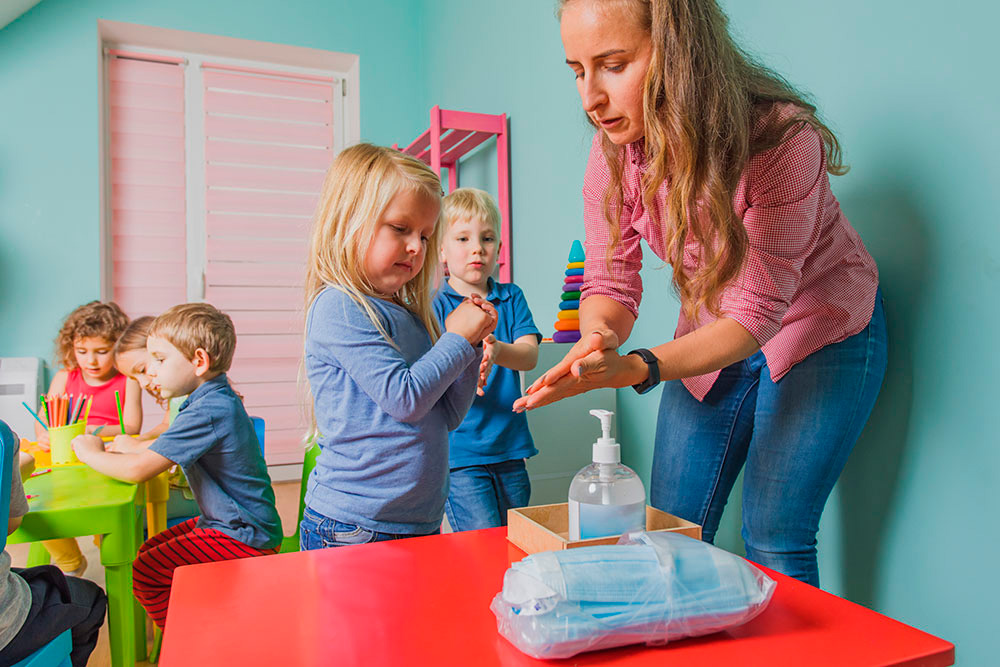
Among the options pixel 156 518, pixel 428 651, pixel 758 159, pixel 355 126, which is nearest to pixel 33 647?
pixel 156 518

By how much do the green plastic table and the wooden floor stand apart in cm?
45

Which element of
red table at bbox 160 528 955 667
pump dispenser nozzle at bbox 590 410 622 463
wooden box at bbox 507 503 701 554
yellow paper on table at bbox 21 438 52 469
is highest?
pump dispenser nozzle at bbox 590 410 622 463

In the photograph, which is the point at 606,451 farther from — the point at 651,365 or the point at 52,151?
the point at 52,151

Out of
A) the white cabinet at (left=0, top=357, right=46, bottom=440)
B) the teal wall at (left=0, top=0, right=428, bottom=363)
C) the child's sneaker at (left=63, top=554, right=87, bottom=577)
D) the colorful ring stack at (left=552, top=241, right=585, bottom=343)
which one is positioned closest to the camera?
the colorful ring stack at (left=552, top=241, right=585, bottom=343)

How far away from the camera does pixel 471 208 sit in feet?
5.72

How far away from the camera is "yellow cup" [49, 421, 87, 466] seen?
1.72 m

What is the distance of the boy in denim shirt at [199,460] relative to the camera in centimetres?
150

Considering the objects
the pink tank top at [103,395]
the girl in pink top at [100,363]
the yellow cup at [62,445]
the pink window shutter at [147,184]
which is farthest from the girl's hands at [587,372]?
the pink window shutter at [147,184]

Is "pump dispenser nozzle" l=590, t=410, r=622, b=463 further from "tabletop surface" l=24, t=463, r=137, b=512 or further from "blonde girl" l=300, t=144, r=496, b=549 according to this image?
"tabletop surface" l=24, t=463, r=137, b=512

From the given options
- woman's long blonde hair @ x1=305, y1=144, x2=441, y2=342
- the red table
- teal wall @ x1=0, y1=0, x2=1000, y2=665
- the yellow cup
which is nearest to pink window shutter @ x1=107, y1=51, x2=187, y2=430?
the yellow cup

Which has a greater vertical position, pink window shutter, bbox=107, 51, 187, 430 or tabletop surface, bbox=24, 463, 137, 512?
pink window shutter, bbox=107, 51, 187, 430

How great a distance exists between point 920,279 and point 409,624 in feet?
3.22

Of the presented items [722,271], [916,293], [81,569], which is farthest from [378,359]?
[81,569]

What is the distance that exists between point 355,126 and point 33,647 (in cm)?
345
